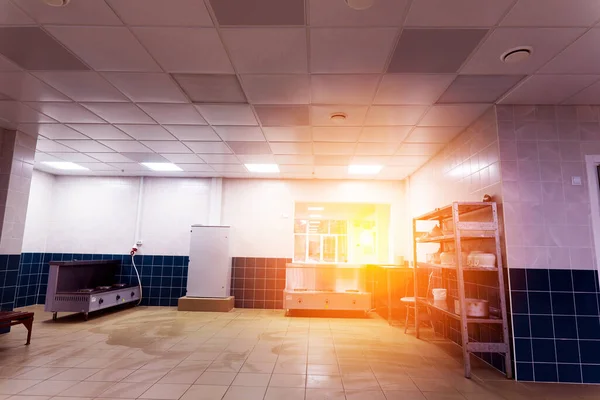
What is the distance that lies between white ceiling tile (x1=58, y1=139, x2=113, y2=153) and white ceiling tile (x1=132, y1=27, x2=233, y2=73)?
9.87ft

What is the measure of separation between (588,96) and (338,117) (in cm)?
253

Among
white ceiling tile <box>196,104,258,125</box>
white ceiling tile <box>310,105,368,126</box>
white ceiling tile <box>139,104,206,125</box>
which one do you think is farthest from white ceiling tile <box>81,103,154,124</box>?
white ceiling tile <box>310,105,368,126</box>

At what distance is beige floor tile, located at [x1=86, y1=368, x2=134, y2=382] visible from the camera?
3061mm

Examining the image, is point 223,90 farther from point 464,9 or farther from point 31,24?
point 464,9

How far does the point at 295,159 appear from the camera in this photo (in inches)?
231

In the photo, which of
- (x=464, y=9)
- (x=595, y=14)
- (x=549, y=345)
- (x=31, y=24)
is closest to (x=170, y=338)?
(x=31, y=24)

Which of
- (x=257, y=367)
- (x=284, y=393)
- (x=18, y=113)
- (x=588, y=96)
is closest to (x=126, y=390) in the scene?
(x=257, y=367)

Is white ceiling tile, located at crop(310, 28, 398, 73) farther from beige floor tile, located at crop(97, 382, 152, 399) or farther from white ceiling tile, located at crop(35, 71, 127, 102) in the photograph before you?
beige floor tile, located at crop(97, 382, 152, 399)

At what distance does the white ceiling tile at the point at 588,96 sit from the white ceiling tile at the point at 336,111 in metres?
2.08

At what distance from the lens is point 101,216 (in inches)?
289

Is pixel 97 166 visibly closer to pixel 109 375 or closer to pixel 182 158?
pixel 182 158

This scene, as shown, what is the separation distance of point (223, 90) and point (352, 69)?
133 centimetres

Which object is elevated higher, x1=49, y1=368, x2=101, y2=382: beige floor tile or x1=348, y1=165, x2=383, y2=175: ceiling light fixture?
x1=348, y1=165, x2=383, y2=175: ceiling light fixture

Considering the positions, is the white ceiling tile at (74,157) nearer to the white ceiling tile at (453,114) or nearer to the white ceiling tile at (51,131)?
the white ceiling tile at (51,131)
